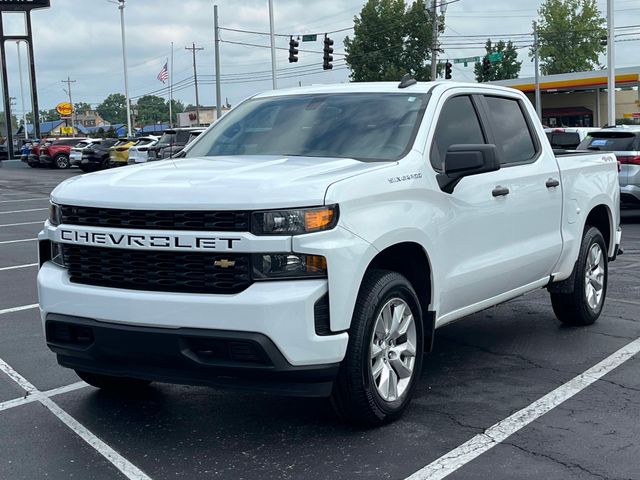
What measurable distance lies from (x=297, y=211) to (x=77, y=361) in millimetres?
1464

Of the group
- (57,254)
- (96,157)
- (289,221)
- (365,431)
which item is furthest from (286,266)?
(96,157)

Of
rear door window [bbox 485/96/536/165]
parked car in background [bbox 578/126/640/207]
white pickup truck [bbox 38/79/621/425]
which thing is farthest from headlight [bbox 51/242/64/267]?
parked car in background [bbox 578/126/640/207]

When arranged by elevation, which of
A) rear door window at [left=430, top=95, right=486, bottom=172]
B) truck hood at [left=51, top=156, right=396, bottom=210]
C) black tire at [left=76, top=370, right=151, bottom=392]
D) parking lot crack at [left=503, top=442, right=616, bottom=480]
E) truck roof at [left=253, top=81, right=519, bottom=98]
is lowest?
parking lot crack at [left=503, top=442, right=616, bottom=480]

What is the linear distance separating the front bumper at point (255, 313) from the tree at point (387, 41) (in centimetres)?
8908

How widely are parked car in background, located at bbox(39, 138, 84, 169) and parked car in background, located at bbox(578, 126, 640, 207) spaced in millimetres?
32673

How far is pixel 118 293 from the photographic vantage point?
457 centimetres

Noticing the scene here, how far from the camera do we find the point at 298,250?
434 cm

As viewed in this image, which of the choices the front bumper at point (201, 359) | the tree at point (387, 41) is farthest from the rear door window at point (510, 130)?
the tree at point (387, 41)

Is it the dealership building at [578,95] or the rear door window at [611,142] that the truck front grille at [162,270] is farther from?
the dealership building at [578,95]

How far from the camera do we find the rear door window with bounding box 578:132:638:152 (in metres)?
16.1

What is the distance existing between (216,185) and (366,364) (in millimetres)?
1177

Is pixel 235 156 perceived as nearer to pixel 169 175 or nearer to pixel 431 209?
pixel 169 175

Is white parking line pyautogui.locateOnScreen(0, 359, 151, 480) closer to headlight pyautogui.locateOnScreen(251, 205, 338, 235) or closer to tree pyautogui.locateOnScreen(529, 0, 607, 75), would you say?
headlight pyautogui.locateOnScreen(251, 205, 338, 235)

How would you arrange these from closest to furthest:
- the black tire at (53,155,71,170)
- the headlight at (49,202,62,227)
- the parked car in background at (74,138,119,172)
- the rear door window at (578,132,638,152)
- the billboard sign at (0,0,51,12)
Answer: the headlight at (49,202,62,227)
the rear door window at (578,132,638,152)
the parked car in background at (74,138,119,172)
the black tire at (53,155,71,170)
the billboard sign at (0,0,51,12)
